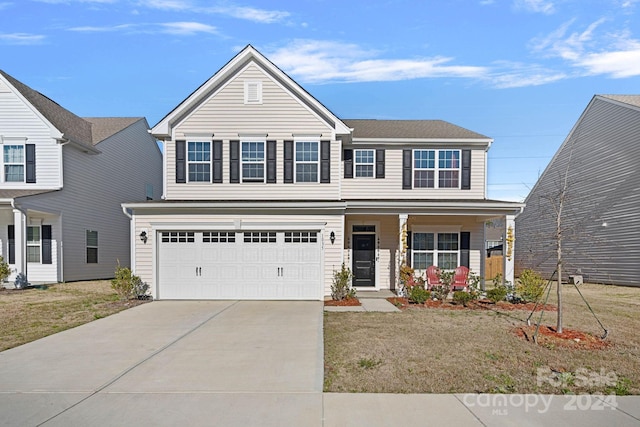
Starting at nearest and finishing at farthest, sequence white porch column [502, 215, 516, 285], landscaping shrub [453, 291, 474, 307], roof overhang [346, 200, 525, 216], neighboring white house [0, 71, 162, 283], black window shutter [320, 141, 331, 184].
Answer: landscaping shrub [453, 291, 474, 307]
white porch column [502, 215, 516, 285]
roof overhang [346, 200, 525, 216]
black window shutter [320, 141, 331, 184]
neighboring white house [0, 71, 162, 283]

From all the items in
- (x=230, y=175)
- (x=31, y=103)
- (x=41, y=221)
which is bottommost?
(x=41, y=221)

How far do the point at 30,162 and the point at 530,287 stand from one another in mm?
19558

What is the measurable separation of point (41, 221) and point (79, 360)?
1361 cm

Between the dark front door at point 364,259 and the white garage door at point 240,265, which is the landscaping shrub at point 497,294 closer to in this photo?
the dark front door at point 364,259

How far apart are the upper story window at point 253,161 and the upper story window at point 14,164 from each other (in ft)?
33.9

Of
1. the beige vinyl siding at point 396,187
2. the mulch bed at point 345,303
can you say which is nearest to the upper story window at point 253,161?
the beige vinyl siding at point 396,187

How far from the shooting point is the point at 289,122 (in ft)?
46.0

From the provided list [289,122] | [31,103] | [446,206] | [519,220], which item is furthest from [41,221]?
[519,220]

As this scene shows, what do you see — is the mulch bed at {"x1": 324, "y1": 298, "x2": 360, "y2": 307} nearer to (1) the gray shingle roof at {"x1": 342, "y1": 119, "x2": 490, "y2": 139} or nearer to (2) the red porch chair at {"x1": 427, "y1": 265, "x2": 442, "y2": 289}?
(2) the red porch chair at {"x1": 427, "y1": 265, "x2": 442, "y2": 289}

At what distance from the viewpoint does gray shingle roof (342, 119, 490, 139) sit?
15.4 m

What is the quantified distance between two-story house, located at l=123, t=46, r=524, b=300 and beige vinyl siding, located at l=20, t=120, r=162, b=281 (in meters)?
6.39

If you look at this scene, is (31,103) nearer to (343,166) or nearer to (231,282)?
(231,282)

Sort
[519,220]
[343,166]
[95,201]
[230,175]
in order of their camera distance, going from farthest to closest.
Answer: [519,220], [95,201], [343,166], [230,175]

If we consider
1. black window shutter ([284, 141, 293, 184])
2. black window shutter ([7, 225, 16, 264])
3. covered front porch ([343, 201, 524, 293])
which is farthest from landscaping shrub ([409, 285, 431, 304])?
black window shutter ([7, 225, 16, 264])
